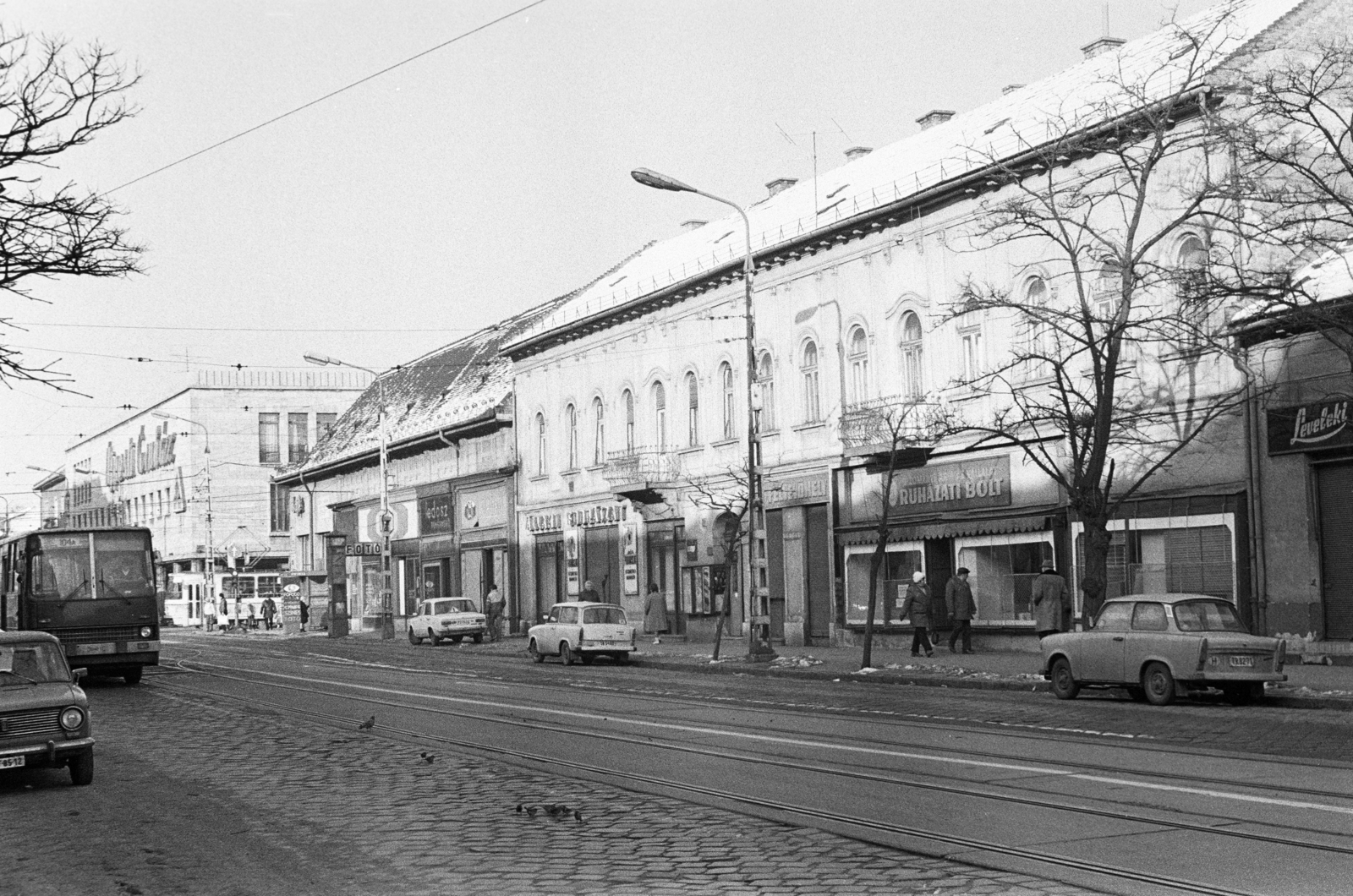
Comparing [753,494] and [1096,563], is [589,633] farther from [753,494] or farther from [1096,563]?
[1096,563]

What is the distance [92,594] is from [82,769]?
16.4 m

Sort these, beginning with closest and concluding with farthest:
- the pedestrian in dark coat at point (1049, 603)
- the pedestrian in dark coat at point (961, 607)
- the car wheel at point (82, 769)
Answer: the car wheel at point (82, 769)
the pedestrian in dark coat at point (1049, 603)
the pedestrian in dark coat at point (961, 607)

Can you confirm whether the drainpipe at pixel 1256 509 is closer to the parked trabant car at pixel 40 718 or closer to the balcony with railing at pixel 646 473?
the parked trabant car at pixel 40 718

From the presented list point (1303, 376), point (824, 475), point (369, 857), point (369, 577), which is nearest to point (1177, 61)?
point (1303, 376)

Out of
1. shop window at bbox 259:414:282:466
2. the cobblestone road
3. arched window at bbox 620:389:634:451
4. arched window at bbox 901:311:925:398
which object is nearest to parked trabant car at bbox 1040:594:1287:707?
the cobblestone road

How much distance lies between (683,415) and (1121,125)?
19.6 metres

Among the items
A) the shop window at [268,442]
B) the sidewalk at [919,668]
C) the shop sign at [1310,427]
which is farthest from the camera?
the shop window at [268,442]

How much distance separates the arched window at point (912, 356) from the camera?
34.2m

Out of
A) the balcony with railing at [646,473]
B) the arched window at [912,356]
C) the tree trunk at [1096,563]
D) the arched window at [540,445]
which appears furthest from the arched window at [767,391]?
the tree trunk at [1096,563]

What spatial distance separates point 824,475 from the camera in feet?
122

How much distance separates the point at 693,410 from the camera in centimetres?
4325

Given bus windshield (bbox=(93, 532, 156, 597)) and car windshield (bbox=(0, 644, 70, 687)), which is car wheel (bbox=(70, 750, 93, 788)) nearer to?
car windshield (bbox=(0, 644, 70, 687))

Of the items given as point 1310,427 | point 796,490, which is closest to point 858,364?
point 796,490

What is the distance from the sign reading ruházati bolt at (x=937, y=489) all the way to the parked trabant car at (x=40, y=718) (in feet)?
68.5
